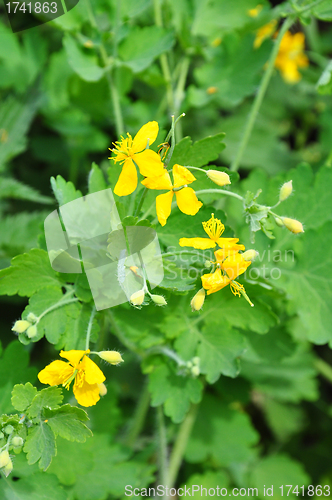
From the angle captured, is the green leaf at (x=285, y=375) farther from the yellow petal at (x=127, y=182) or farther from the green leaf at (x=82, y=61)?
the green leaf at (x=82, y=61)

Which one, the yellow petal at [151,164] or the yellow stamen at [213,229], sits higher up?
the yellow petal at [151,164]

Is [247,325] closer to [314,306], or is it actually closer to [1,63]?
[314,306]

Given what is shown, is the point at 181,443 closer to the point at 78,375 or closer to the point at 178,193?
the point at 78,375

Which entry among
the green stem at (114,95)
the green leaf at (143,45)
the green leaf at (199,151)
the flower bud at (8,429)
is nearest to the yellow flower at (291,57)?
the green leaf at (143,45)

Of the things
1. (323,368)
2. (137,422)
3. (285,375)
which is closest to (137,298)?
(137,422)

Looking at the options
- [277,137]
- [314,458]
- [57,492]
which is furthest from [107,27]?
[314,458]

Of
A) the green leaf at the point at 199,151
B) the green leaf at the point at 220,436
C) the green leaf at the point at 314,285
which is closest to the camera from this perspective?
the green leaf at the point at 199,151
